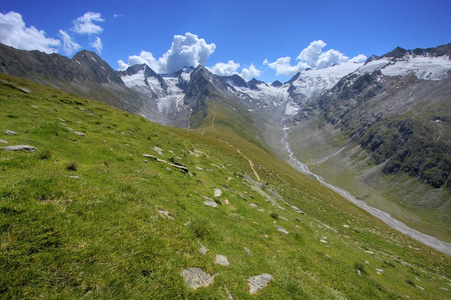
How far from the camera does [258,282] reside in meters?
8.77

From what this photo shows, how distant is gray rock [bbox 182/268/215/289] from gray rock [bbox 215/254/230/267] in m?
1.31

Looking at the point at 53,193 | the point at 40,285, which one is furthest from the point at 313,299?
the point at 53,193

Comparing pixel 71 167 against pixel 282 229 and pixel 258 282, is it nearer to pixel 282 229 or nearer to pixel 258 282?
pixel 258 282

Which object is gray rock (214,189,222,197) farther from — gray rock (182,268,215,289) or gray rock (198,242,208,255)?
gray rock (182,268,215,289)

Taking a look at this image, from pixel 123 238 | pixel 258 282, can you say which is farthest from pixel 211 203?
pixel 123 238

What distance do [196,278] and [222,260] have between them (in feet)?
7.29

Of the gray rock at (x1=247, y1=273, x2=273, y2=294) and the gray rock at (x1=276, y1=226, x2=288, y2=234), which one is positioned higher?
the gray rock at (x1=247, y1=273, x2=273, y2=294)

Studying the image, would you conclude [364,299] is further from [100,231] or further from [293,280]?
[100,231]

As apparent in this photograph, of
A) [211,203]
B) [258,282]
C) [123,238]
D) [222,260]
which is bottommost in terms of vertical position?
[258,282]

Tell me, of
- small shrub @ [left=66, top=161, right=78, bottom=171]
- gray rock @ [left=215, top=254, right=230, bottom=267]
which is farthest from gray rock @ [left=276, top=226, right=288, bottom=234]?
small shrub @ [left=66, top=161, right=78, bottom=171]

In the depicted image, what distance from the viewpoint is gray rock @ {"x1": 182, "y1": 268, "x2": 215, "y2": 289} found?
22.4 ft

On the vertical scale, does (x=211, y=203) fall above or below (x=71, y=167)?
below

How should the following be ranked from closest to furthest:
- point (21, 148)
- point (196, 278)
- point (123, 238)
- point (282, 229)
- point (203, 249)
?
1. point (123, 238)
2. point (196, 278)
3. point (203, 249)
4. point (21, 148)
5. point (282, 229)

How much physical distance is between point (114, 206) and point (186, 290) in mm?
4394
